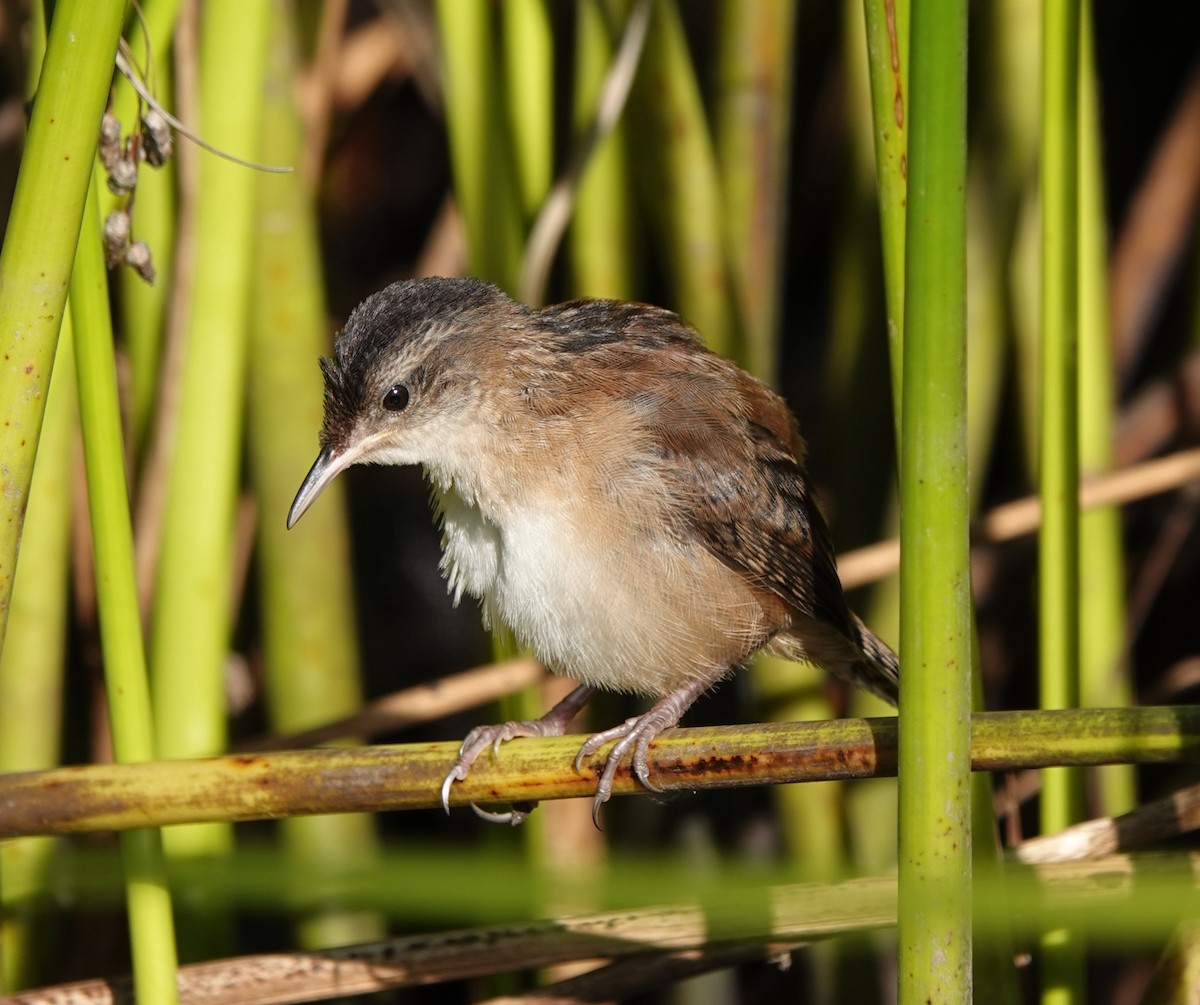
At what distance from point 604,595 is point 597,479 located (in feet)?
0.62

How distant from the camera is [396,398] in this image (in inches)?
89.6

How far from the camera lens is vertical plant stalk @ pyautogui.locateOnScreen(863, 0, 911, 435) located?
147 cm

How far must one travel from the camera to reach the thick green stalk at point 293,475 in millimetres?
2707

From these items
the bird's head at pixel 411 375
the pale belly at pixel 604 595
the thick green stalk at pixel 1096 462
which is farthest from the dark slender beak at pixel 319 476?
the thick green stalk at pixel 1096 462

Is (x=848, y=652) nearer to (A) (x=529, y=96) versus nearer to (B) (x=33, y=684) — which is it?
(A) (x=529, y=96)

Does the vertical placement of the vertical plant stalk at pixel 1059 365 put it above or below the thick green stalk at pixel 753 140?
below

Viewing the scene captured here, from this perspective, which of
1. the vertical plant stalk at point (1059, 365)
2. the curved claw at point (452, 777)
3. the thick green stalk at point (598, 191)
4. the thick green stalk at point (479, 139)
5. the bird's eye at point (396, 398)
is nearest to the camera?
the curved claw at point (452, 777)

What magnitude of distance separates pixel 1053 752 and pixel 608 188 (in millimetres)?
1634

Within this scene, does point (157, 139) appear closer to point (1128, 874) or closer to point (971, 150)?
point (1128, 874)

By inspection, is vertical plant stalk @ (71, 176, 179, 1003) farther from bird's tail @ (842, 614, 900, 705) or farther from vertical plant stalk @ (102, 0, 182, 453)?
bird's tail @ (842, 614, 900, 705)

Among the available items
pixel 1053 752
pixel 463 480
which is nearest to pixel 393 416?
pixel 463 480

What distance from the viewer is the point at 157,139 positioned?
1.76m

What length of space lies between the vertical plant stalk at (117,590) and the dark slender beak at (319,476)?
490 mm

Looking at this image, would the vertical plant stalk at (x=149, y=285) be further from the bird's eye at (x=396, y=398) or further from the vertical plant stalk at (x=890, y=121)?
the vertical plant stalk at (x=890, y=121)
